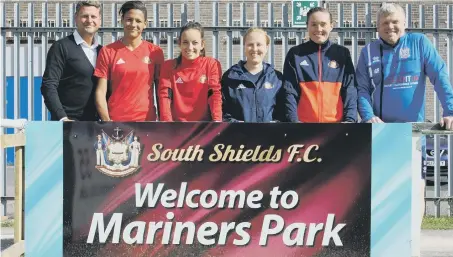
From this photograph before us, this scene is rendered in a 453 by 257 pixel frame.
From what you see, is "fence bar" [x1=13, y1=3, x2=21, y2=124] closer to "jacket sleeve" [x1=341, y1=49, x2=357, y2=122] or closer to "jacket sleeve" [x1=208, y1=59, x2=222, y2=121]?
"jacket sleeve" [x1=208, y1=59, x2=222, y2=121]

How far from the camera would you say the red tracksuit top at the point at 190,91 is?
16.1 feet

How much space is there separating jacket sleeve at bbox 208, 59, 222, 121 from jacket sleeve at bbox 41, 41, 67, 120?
100 centimetres

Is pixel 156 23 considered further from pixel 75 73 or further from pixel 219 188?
pixel 219 188

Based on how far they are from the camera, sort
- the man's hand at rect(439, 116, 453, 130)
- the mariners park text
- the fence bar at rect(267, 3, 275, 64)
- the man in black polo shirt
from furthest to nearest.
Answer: the fence bar at rect(267, 3, 275, 64) < the man in black polo shirt < the man's hand at rect(439, 116, 453, 130) < the mariners park text

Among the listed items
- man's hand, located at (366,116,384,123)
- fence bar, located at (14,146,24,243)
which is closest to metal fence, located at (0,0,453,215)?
man's hand, located at (366,116,384,123)

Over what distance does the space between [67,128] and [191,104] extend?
930mm

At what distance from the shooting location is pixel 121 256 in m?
4.40

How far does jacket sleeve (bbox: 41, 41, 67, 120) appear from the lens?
496 centimetres

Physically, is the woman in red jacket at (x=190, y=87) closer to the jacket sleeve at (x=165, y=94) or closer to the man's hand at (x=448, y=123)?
the jacket sleeve at (x=165, y=94)

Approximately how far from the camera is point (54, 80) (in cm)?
506

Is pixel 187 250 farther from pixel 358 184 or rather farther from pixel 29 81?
pixel 29 81

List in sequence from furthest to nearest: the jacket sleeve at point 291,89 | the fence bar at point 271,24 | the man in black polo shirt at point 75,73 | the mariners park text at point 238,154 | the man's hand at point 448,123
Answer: the fence bar at point 271,24
the man in black polo shirt at point 75,73
the jacket sleeve at point 291,89
the man's hand at point 448,123
the mariners park text at point 238,154

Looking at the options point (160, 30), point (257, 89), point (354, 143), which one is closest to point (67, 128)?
point (257, 89)

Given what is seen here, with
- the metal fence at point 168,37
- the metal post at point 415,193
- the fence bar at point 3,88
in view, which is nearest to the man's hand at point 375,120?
the metal post at point 415,193
